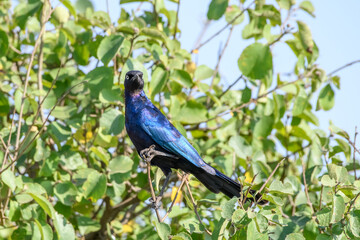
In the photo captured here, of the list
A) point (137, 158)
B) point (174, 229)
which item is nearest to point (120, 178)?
point (137, 158)

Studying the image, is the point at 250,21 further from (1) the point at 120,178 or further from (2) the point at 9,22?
(2) the point at 9,22

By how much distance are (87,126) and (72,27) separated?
1.06m

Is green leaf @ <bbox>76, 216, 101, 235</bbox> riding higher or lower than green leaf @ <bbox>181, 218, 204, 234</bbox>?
higher

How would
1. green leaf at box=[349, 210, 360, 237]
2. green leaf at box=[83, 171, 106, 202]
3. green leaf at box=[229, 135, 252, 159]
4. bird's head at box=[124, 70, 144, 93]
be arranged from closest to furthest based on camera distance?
green leaf at box=[349, 210, 360, 237]
bird's head at box=[124, 70, 144, 93]
green leaf at box=[83, 171, 106, 202]
green leaf at box=[229, 135, 252, 159]

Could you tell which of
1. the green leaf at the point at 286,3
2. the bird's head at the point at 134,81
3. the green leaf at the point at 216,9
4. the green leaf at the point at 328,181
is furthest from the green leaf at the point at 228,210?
the green leaf at the point at 286,3

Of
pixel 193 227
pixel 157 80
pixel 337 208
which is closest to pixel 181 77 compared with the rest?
pixel 157 80

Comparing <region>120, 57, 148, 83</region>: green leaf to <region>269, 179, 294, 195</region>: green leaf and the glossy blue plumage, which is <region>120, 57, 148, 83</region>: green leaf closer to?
the glossy blue plumage

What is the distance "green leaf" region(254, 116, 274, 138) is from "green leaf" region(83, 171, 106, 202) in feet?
5.00

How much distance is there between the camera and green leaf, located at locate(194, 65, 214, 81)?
5.04 metres

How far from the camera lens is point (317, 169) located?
4.39 metres

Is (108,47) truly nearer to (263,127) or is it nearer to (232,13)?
(232,13)

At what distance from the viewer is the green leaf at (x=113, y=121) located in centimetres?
429

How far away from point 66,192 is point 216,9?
193cm

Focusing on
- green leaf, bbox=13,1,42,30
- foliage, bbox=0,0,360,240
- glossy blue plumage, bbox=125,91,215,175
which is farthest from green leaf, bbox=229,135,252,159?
green leaf, bbox=13,1,42,30
